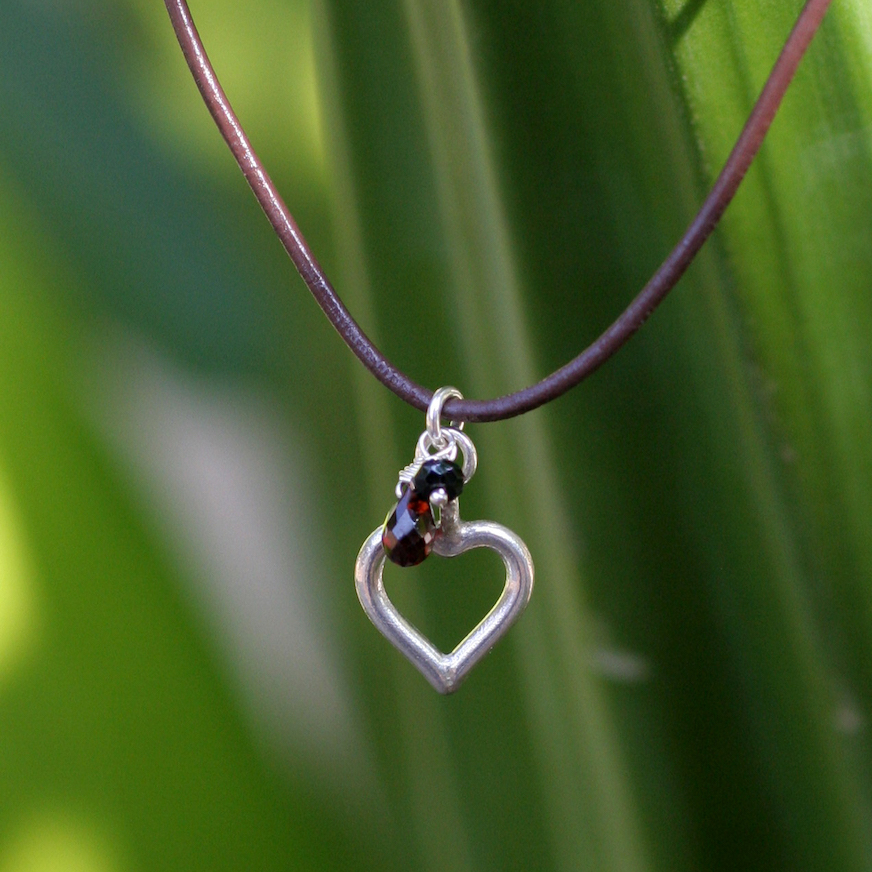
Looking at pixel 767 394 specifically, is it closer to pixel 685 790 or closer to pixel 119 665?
pixel 685 790

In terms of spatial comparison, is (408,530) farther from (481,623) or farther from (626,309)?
(626,309)

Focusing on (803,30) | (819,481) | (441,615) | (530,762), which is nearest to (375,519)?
(441,615)

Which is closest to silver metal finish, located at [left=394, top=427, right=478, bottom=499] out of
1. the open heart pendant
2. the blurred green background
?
the open heart pendant

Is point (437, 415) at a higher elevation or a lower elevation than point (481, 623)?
higher

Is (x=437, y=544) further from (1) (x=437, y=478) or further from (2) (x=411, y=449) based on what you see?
(2) (x=411, y=449)

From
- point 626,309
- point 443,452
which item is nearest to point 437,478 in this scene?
point 443,452

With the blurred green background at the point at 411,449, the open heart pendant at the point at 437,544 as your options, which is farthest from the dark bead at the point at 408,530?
the blurred green background at the point at 411,449

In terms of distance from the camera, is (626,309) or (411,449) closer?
(626,309)
